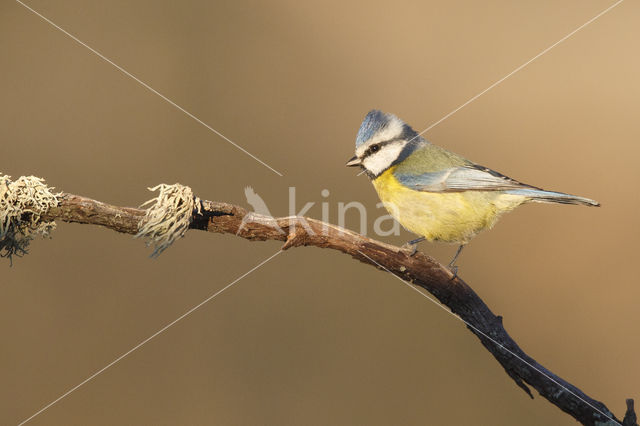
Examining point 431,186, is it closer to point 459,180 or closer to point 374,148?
point 459,180

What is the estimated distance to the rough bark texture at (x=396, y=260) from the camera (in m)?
1.16

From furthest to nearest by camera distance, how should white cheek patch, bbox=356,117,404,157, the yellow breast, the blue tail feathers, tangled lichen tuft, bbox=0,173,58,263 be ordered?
white cheek patch, bbox=356,117,404,157 < the yellow breast < the blue tail feathers < tangled lichen tuft, bbox=0,173,58,263

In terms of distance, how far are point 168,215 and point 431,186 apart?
103cm

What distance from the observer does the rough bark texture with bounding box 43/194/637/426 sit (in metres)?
1.16

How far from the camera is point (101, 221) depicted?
114 centimetres

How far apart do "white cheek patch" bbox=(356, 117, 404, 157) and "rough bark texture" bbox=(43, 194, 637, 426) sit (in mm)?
563

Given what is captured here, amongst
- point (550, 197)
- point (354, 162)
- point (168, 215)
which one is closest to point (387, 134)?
point (354, 162)

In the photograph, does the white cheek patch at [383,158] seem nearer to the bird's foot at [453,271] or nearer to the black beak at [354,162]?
the black beak at [354,162]

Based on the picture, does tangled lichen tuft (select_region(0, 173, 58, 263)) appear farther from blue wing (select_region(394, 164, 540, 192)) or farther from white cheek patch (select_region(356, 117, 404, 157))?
blue wing (select_region(394, 164, 540, 192))

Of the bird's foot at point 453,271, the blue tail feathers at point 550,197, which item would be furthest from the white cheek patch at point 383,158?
the bird's foot at point 453,271

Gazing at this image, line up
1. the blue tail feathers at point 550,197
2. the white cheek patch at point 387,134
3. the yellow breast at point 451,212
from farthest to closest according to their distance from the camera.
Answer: the white cheek patch at point 387,134 < the yellow breast at point 451,212 < the blue tail feathers at point 550,197

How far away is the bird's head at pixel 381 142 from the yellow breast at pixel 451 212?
0.18m

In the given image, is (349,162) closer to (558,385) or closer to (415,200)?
(415,200)

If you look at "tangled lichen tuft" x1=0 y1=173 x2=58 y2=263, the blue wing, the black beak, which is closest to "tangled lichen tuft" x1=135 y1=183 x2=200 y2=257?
"tangled lichen tuft" x1=0 y1=173 x2=58 y2=263
